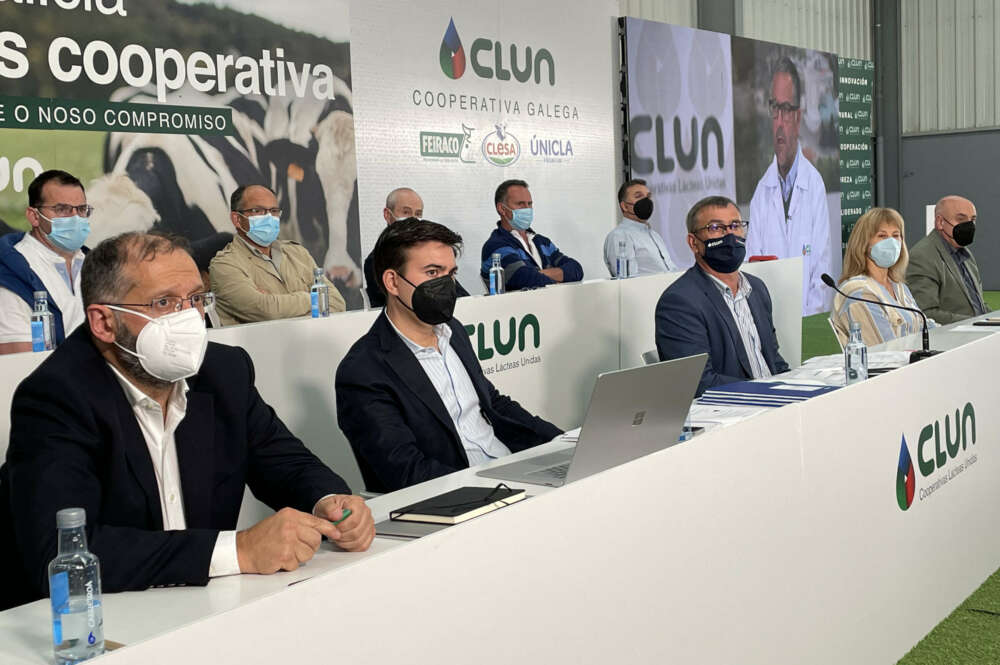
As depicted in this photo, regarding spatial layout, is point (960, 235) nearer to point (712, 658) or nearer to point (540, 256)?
point (540, 256)

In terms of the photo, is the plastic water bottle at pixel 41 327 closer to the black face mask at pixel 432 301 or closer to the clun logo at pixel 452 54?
the black face mask at pixel 432 301

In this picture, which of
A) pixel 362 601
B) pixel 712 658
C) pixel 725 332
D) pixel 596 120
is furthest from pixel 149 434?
pixel 596 120

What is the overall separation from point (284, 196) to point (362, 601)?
5547 millimetres

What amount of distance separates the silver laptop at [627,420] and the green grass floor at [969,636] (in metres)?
1.27

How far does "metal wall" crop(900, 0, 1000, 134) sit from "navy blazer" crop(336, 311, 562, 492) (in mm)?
14232

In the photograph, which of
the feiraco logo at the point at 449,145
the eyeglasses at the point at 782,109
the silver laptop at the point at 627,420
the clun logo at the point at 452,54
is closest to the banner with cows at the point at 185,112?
the feiraco logo at the point at 449,145

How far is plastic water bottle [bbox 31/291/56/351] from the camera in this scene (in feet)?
11.8

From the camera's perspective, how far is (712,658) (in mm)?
2037

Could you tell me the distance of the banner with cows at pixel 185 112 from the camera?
5.34 m

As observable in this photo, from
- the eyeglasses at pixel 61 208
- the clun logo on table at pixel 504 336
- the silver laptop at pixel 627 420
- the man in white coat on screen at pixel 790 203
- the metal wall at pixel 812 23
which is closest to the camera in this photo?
the silver laptop at pixel 627 420

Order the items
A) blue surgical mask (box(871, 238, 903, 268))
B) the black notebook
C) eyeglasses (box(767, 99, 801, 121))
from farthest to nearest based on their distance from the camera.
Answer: eyeglasses (box(767, 99, 801, 121)) → blue surgical mask (box(871, 238, 903, 268)) → the black notebook

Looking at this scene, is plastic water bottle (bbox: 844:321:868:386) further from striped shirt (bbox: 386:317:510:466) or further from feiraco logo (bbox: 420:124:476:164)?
feiraco logo (bbox: 420:124:476:164)

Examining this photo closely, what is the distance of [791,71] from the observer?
1223cm

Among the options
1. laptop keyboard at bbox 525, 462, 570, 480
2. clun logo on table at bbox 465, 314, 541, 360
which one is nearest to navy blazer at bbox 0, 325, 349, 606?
laptop keyboard at bbox 525, 462, 570, 480
